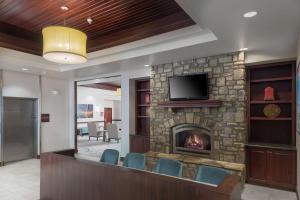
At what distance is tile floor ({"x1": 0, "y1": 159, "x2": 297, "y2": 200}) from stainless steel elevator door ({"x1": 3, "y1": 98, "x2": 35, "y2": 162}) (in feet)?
3.44

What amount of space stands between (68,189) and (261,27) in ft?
11.8

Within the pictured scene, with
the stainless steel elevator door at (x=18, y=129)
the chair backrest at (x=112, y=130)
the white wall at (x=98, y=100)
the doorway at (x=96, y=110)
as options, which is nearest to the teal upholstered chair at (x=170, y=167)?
the stainless steel elevator door at (x=18, y=129)

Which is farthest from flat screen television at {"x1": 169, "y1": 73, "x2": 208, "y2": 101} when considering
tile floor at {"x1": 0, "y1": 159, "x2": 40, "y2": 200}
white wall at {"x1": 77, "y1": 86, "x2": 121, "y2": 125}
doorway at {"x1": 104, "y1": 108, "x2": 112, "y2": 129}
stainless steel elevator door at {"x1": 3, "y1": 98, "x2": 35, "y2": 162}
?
doorway at {"x1": 104, "y1": 108, "x2": 112, "y2": 129}

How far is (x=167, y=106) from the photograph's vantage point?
4.96m

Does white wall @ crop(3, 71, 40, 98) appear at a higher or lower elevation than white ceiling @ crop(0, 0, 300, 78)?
lower

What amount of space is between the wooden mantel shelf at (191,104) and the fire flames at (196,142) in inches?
35.4

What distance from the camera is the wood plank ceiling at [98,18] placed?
3.19m

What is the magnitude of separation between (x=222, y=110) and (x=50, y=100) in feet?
19.1

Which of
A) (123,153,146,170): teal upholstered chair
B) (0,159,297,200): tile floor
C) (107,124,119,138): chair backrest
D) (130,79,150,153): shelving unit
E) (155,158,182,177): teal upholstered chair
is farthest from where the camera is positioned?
(107,124,119,138): chair backrest

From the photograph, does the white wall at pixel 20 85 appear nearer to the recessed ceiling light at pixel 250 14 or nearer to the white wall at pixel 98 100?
the white wall at pixel 98 100

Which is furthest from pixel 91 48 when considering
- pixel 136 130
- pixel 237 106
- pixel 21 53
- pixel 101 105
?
pixel 101 105

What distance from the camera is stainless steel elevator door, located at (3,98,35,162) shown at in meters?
6.11

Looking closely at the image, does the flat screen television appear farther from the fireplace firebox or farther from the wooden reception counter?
the wooden reception counter

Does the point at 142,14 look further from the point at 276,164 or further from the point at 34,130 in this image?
the point at 34,130
